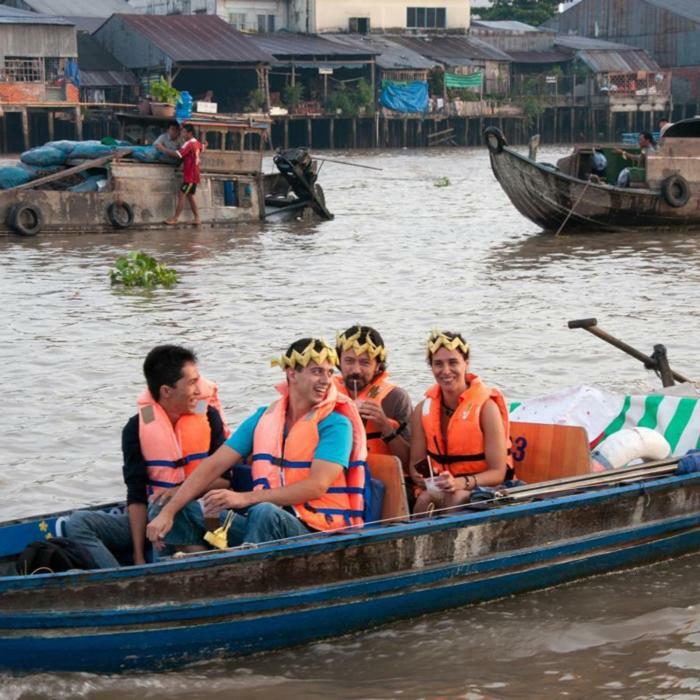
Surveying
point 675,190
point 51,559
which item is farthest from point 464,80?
point 51,559

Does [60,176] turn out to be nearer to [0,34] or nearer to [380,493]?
[380,493]

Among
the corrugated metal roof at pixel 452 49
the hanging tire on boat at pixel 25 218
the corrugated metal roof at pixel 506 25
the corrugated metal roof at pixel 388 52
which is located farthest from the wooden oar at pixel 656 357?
the corrugated metal roof at pixel 506 25

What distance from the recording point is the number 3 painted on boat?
6684 mm

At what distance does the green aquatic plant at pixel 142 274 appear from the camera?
1606 centimetres

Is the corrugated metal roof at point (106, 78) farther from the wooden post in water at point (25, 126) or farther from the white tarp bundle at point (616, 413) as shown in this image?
the white tarp bundle at point (616, 413)

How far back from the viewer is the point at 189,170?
2089 centimetres

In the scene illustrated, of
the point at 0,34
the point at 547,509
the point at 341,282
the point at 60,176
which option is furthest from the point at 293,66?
the point at 547,509

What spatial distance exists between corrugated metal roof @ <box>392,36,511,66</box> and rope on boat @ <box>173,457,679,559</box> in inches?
1996

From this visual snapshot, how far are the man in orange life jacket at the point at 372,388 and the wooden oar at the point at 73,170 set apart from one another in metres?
14.3

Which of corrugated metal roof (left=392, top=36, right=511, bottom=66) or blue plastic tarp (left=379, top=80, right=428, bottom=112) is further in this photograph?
corrugated metal roof (left=392, top=36, right=511, bottom=66)

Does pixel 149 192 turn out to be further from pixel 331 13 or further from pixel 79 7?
pixel 79 7

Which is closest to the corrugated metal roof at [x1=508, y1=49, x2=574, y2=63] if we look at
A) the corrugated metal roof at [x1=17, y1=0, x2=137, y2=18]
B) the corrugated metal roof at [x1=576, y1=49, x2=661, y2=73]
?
the corrugated metal roof at [x1=576, y1=49, x2=661, y2=73]

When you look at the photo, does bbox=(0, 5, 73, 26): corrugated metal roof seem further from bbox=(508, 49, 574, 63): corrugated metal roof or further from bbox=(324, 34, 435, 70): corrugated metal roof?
bbox=(508, 49, 574, 63): corrugated metal roof

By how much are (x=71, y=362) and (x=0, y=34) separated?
116ft
